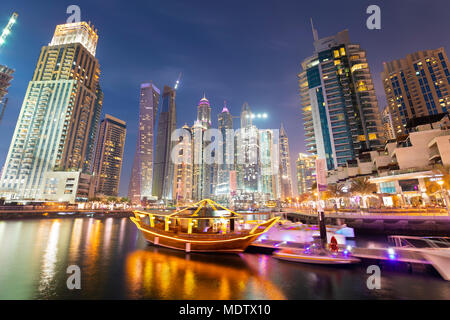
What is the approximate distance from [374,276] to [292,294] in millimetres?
6192

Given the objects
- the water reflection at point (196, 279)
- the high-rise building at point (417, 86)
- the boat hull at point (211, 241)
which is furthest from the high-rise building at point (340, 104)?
the water reflection at point (196, 279)

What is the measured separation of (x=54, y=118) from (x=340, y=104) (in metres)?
153

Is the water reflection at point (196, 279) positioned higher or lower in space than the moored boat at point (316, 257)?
lower

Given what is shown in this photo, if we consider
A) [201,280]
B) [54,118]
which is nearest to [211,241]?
[201,280]

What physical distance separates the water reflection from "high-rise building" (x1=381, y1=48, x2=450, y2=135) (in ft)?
445

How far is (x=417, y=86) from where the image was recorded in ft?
369

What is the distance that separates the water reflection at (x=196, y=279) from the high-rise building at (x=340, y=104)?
8594 centimetres

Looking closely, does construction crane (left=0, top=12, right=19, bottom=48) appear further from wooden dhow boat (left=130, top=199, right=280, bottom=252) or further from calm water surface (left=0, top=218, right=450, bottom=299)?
wooden dhow boat (left=130, top=199, right=280, bottom=252)

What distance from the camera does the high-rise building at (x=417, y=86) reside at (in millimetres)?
105438

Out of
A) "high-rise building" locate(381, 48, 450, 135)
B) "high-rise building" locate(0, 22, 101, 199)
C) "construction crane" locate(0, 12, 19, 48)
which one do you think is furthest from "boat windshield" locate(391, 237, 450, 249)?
"construction crane" locate(0, 12, 19, 48)

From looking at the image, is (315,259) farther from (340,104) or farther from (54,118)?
(54,118)

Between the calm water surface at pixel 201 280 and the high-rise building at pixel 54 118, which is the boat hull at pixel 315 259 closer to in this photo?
the calm water surface at pixel 201 280

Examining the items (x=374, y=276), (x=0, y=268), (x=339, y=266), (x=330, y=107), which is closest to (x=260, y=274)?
(x=339, y=266)

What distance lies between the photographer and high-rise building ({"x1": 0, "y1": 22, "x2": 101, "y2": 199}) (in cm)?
10188
